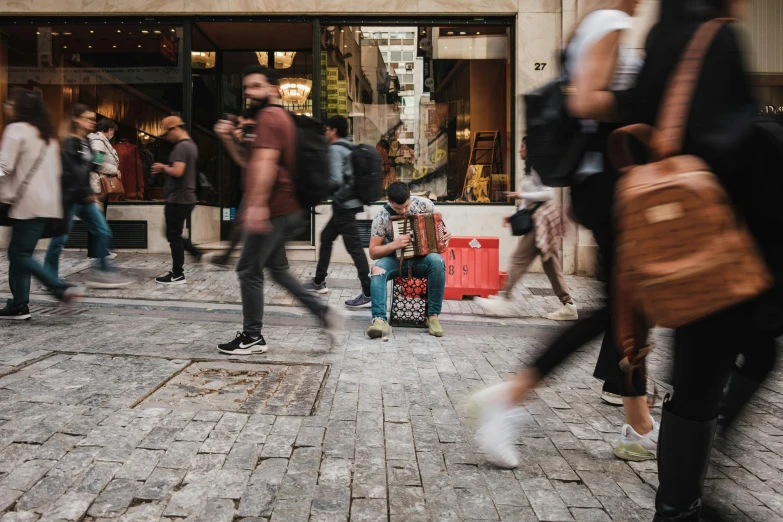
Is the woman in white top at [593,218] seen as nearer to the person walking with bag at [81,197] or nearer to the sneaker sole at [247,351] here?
the sneaker sole at [247,351]

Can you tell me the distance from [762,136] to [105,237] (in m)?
7.35

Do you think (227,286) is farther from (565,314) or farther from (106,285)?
(565,314)

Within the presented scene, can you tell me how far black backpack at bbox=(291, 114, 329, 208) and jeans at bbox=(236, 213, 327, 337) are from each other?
0.22m

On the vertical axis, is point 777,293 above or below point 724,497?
above

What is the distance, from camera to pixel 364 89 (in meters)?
12.3

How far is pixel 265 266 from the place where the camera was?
17.1 ft

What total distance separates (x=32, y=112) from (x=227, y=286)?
132 inches

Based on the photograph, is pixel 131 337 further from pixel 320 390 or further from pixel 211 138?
pixel 211 138

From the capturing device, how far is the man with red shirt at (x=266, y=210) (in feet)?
15.9

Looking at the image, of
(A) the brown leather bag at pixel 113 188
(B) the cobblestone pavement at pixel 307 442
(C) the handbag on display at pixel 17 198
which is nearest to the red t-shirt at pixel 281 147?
(B) the cobblestone pavement at pixel 307 442

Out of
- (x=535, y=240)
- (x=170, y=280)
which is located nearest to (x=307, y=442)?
(x=535, y=240)

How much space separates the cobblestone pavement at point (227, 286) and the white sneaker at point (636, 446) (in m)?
3.98

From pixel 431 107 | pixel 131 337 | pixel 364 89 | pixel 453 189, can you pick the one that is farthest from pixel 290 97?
pixel 131 337

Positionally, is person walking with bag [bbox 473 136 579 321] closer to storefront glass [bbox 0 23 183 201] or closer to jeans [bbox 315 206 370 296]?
jeans [bbox 315 206 370 296]
